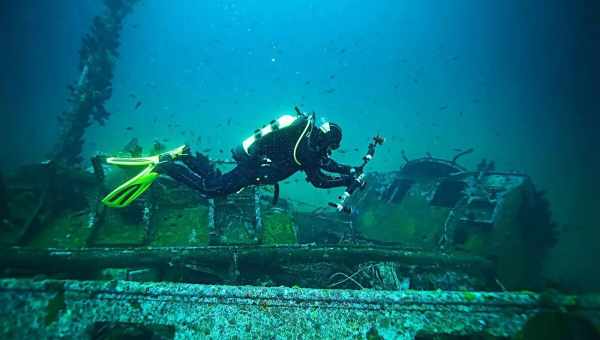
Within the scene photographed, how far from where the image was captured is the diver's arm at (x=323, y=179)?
15.3ft

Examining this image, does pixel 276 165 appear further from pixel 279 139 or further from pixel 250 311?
pixel 250 311

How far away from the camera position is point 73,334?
241 cm

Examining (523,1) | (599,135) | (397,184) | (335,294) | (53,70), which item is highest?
(523,1)

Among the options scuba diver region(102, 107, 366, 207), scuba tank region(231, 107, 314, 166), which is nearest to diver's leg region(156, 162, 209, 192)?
scuba diver region(102, 107, 366, 207)

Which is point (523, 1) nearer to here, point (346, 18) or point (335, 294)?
point (335, 294)

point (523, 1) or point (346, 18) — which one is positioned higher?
point (346, 18)

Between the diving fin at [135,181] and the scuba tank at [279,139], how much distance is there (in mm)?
1451

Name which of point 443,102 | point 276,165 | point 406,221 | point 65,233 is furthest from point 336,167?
point 443,102

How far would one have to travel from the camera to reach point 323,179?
4.79 m

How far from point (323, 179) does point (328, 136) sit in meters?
0.74

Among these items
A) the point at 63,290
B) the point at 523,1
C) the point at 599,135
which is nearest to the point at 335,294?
the point at 63,290

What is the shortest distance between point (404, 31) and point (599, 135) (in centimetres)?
17469

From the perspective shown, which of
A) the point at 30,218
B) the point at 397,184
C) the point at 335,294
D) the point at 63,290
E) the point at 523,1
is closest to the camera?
the point at 63,290

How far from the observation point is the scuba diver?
4.53 metres
